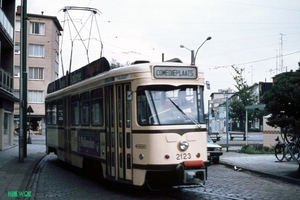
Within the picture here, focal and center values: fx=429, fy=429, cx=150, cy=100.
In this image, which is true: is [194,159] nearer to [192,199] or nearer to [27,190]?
[192,199]

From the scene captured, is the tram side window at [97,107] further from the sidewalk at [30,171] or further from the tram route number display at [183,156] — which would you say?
the tram route number display at [183,156]

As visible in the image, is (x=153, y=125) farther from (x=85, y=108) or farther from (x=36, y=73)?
(x=36, y=73)

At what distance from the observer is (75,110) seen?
46.9ft

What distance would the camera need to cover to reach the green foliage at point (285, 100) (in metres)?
12.9

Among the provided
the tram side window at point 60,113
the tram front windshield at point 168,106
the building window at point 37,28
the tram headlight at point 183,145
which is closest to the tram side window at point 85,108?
the tram side window at point 60,113

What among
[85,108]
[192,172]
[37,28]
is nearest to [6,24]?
[85,108]

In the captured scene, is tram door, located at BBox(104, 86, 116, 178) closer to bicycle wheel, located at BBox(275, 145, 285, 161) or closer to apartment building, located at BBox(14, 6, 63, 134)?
bicycle wheel, located at BBox(275, 145, 285, 161)

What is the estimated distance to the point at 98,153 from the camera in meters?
11.6

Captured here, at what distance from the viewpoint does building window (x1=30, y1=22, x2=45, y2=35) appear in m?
53.8

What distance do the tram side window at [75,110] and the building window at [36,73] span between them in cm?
4073

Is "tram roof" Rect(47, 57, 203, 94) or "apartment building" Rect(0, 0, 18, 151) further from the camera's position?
"apartment building" Rect(0, 0, 18, 151)

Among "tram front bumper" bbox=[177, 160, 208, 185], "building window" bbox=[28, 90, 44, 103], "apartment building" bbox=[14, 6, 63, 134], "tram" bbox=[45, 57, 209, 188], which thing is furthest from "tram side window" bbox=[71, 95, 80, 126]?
"building window" bbox=[28, 90, 44, 103]

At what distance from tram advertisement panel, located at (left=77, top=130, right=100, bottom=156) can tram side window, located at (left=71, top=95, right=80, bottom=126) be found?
22.8 inches

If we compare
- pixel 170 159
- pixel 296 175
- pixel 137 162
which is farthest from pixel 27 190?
pixel 296 175
